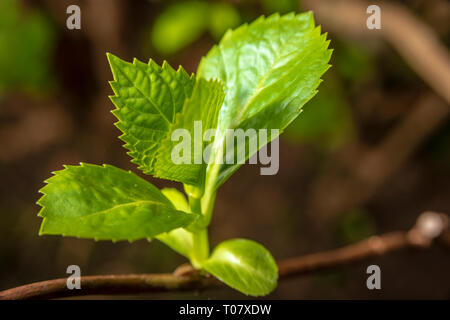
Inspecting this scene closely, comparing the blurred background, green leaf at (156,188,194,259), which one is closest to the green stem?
green leaf at (156,188,194,259)

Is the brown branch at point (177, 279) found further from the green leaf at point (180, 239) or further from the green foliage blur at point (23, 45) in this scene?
the green foliage blur at point (23, 45)

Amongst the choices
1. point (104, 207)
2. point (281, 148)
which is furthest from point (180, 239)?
point (281, 148)

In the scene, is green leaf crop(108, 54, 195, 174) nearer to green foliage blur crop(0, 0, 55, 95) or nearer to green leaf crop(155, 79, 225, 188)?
green leaf crop(155, 79, 225, 188)

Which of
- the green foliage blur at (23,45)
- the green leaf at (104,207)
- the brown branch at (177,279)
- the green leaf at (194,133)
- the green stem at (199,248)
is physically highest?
the green foliage blur at (23,45)

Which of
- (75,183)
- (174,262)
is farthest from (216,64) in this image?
(174,262)

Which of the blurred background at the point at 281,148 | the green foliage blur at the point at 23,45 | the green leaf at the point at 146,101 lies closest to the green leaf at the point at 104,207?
the green leaf at the point at 146,101

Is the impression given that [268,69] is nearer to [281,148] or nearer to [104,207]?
[104,207]

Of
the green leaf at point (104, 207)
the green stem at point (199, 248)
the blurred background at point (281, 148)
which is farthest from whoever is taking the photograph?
the blurred background at point (281, 148)
